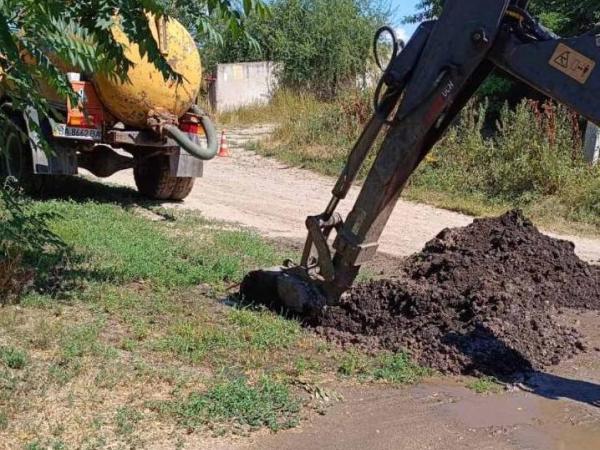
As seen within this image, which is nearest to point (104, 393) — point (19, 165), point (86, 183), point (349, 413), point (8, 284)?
point (349, 413)

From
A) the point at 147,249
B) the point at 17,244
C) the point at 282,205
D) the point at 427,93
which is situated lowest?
the point at 282,205

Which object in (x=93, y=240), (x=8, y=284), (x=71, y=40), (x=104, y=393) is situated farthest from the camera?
(x=93, y=240)

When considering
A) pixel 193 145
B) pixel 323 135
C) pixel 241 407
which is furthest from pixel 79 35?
pixel 323 135

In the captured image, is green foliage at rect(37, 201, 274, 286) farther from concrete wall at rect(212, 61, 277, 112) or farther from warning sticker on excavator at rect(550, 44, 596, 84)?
concrete wall at rect(212, 61, 277, 112)

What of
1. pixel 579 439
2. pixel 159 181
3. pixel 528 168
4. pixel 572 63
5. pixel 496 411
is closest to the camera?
pixel 579 439

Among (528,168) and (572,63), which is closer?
(572,63)

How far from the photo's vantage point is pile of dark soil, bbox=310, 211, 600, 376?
18.5 ft

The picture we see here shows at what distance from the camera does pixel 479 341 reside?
569cm

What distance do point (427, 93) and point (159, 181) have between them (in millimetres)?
7183

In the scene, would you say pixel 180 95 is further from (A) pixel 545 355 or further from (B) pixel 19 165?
(A) pixel 545 355

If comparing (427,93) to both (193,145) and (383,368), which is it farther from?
(193,145)

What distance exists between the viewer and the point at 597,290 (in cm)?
738

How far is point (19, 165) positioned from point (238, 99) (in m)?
17.1

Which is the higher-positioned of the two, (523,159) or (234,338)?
(523,159)
